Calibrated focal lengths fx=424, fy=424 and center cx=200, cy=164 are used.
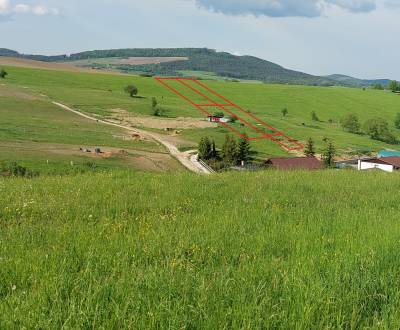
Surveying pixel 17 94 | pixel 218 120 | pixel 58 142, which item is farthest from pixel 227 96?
pixel 58 142

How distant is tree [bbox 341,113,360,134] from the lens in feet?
390

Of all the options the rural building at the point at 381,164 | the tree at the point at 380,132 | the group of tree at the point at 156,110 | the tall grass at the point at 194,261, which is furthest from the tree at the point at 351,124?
the tall grass at the point at 194,261

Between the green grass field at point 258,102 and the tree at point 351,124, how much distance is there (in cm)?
230

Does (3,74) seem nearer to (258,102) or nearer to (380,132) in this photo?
(258,102)

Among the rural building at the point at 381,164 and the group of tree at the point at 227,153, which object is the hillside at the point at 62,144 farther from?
the rural building at the point at 381,164

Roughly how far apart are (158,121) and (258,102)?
60232 millimetres

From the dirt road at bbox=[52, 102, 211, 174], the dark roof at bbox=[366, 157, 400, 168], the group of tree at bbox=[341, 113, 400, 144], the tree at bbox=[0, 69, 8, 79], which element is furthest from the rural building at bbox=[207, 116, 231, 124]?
the tree at bbox=[0, 69, 8, 79]

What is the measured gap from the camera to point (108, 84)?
146875mm

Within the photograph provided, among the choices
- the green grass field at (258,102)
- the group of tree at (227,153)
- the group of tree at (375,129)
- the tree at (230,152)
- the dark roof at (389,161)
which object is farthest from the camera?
the group of tree at (375,129)

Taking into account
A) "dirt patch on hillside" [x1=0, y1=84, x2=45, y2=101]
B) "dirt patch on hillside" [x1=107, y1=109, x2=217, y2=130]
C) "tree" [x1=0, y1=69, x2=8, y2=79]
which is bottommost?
"dirt patch on hillside" [x1=107, y1=109, x2=217, y2=130]

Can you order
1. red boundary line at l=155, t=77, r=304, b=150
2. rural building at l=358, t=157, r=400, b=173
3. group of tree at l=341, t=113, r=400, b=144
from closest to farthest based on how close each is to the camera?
rural building at l=358, t=157, r=400, b=173 → red boundary line at l=155, t=77, r=304, b=150 → group of tree at l=341, t=113, r=400, b=144

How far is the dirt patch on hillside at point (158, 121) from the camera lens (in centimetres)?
8831

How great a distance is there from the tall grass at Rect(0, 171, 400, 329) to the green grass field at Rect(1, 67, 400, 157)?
6670 cm

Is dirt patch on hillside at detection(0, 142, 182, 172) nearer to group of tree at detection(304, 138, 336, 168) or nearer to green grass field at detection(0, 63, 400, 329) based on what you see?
group of tree at detection(304, 138, 336, 168)
